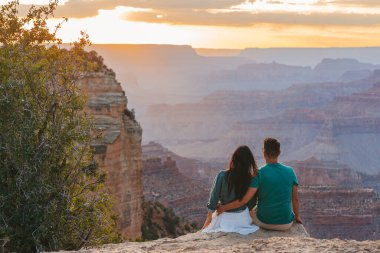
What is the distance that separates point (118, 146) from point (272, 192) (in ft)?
54.9

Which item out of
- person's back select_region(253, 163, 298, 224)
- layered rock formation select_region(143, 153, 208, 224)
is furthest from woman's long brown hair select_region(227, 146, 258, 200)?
layered rock formation select_region(143, 153, 208, 224)

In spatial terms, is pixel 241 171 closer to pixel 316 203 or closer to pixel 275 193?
pixel 275 193

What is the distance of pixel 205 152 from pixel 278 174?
137 m

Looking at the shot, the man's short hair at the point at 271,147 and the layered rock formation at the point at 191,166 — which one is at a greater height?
the man's short hair at the point at 271,147

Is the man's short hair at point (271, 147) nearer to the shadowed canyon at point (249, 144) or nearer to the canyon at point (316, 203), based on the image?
the shadowed canyon at point (249, 144)

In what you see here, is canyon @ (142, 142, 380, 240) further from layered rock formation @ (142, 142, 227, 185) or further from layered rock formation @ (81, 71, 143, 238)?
layered rock formation @ (142, 142, 227, 185)

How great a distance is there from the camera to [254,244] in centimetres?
969

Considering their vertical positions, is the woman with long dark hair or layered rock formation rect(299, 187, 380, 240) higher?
the woman with long dark hair

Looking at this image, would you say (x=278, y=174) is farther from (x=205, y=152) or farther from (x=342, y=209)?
(x=205, y=152)

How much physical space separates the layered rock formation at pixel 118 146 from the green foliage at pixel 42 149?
11086mm

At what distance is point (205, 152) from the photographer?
485 feet

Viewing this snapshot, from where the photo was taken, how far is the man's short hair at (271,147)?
411 inches

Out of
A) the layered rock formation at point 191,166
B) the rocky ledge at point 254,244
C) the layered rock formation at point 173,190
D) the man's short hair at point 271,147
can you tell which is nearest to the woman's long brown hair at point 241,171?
the man's short hair at point 271,147

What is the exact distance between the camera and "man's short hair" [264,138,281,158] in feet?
34.2
